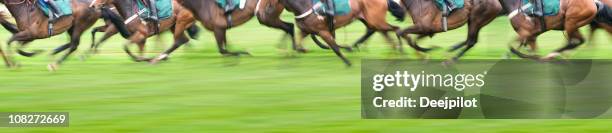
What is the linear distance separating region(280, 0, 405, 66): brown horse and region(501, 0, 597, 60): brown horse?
154 centimetres

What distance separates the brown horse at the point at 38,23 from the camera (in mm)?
19438

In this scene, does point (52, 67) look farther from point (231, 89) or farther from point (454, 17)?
point (454, 17)

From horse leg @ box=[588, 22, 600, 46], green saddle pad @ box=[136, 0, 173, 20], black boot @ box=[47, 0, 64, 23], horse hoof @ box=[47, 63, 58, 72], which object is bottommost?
horse leg @ box=[588, 22, 600, 46]

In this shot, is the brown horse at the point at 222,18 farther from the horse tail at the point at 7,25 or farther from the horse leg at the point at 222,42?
the horse tail at the point at 7,25

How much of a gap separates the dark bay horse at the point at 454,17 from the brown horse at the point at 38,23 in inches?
168

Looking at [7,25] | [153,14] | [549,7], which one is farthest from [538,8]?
[7,25]

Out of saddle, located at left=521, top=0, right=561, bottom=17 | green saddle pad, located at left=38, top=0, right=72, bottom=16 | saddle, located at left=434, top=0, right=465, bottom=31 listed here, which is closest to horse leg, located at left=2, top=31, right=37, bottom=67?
green saddle pad, located at left=38, top=0, right=72, bottom=16

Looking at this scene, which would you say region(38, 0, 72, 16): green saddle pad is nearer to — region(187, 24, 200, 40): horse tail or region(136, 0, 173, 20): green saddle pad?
region(136, 0, 173, 20): green saddle pad

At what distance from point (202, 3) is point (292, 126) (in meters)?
5.64

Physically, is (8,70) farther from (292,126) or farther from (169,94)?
(292,126)

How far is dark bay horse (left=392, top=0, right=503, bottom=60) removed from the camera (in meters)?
19.1

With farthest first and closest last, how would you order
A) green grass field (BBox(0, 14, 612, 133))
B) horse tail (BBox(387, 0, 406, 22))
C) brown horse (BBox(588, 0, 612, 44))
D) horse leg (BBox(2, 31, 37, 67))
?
horse tail (BBox(387, 0, 406, 22)), horse leg (BBox(2, 31, 37, 67)), brown horse (BBox(588, 0, 612, 44)), green grass field (BBox(0, 14, 612, 133))

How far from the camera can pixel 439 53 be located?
772 inches

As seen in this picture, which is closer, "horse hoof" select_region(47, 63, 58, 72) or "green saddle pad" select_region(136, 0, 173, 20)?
"horse hoof" select_region(47, 63, 58, 72)
